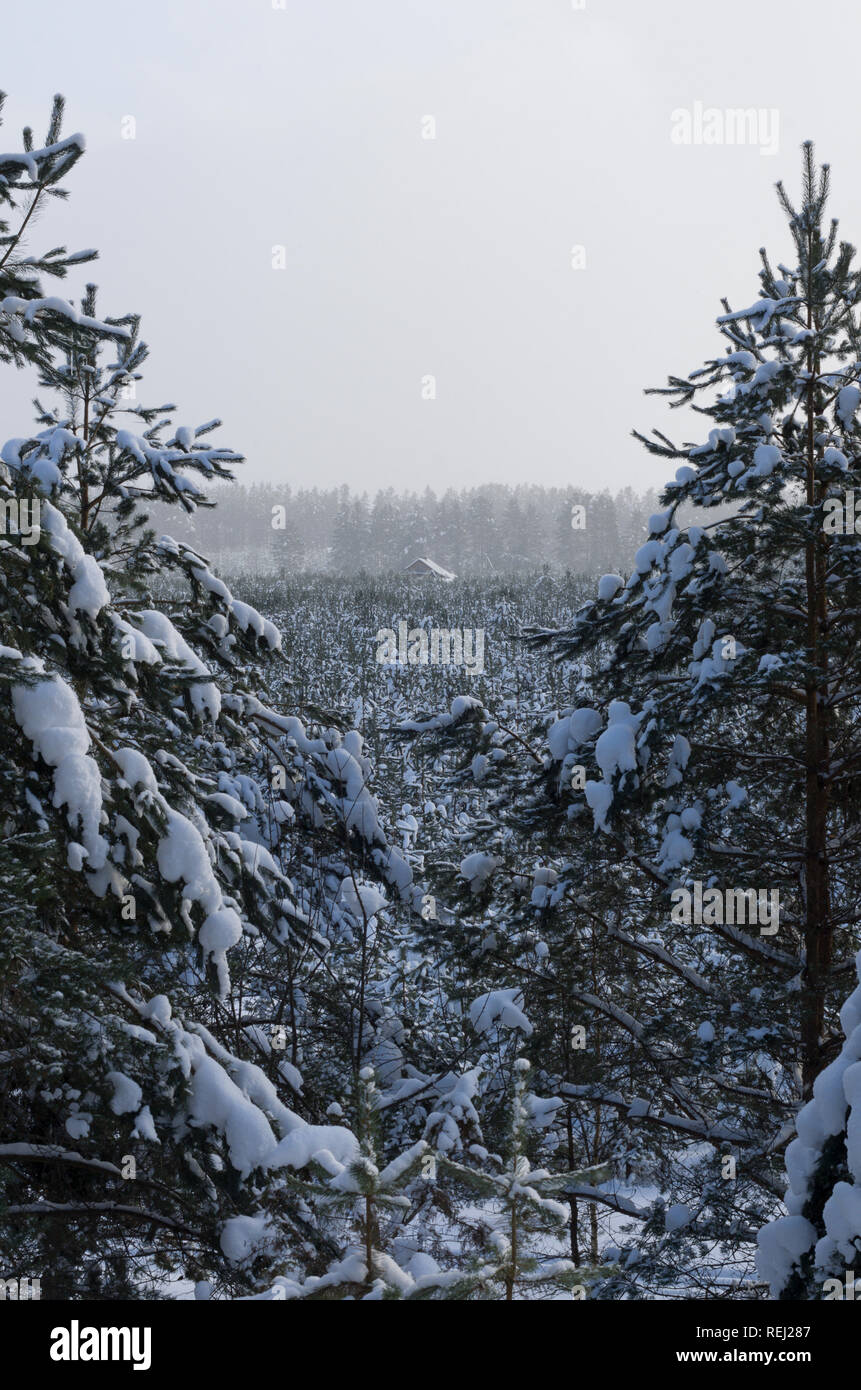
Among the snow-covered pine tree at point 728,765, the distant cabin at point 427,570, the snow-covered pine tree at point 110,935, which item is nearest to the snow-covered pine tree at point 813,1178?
the snow-covered pine tree at point 110,935

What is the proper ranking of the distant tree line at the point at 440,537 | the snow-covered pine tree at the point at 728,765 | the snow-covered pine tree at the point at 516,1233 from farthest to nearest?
the distant tree line at the point at 440,537 → the snow-covered pine tree at the point at 728,765 → the snow-covered pine tree at the point at 516,1233

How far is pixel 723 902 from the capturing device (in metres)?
6.55

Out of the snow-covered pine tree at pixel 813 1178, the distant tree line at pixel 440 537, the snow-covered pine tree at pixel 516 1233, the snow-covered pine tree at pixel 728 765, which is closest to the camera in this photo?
the snow-covered pine tree at pixel 516 1233

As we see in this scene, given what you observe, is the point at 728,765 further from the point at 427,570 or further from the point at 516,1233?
the point at 427,570

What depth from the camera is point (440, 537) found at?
107188mm

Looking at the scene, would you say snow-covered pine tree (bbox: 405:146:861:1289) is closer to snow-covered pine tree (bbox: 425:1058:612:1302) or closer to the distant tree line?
snow-covered pine tree (bbox: 425:1058:612:1302)

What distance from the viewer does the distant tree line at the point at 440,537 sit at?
96.8 meters

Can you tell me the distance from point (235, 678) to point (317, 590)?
42678 mm

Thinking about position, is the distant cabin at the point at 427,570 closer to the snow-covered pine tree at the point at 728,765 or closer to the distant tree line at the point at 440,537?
the distant tree line at the point at 440,537

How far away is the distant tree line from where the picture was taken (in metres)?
96.8

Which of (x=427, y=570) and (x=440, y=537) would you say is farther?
(x=440, y=537)

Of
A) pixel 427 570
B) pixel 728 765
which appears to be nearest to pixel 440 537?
pixel 427 570

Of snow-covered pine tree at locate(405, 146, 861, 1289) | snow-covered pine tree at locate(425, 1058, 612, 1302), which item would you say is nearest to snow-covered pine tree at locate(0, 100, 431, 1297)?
snow-covered pine tree at locate(425, 1058, 612, 1302)
